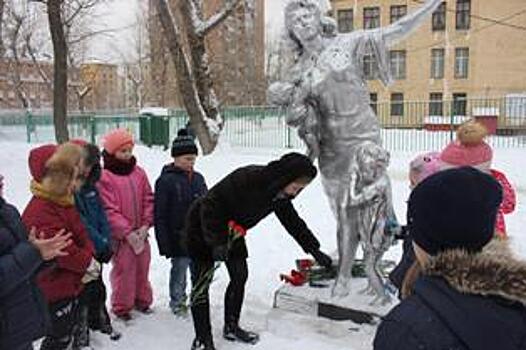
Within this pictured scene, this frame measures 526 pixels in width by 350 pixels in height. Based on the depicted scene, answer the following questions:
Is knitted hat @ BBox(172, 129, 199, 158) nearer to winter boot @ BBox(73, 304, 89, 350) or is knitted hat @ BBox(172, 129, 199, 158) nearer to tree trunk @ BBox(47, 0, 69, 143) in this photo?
winter boot @ BBox(73, 304, 89, 350)

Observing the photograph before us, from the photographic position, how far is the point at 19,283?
2668mm

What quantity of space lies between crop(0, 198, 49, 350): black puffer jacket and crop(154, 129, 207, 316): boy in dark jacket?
5.79 feet

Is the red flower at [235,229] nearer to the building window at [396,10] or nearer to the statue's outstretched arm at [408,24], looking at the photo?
the statue's outstretched arm at [408,24]

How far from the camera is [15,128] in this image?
24656mm

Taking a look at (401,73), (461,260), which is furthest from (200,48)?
(401,73)

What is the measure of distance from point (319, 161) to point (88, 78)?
44766 millimetres

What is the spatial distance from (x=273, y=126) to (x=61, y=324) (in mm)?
17463

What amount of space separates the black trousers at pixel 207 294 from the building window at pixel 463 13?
105ft

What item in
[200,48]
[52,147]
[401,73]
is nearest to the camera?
[52,147]

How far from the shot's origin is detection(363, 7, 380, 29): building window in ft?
117

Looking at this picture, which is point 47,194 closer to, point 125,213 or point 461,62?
point 125,213

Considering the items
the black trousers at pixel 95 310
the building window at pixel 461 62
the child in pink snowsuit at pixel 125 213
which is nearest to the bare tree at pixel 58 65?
the child in pink snowsuit at pixel 125 213

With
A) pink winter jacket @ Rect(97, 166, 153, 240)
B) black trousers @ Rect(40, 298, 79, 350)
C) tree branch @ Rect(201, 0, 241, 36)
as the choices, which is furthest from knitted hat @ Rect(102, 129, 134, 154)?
tree branch @ Rect(201, 0, 241, 36)

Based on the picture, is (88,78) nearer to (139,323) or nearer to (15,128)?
(15,128)
